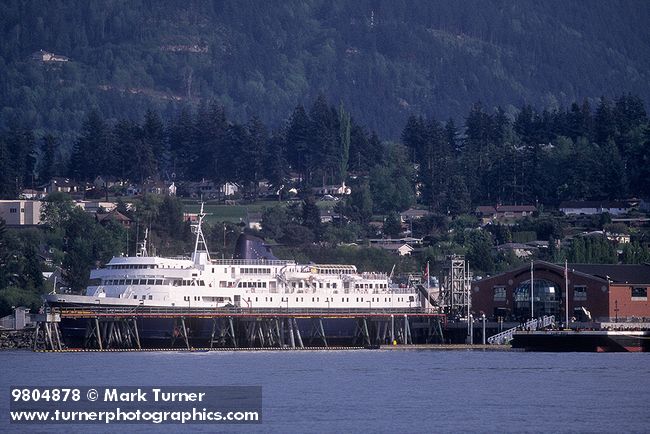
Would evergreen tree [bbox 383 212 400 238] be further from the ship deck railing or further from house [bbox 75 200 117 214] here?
the ship deck railing

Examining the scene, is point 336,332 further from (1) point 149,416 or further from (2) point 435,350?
(1) point 149,416

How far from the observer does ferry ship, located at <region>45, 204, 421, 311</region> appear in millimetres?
99938

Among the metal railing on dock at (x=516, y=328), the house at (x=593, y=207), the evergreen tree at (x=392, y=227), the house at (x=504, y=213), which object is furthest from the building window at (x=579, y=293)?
the house at (x=504, y=213)

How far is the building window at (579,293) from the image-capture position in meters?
106

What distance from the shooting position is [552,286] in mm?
107875

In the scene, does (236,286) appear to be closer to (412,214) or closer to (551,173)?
(412,214)

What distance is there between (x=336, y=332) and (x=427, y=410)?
1541 inches

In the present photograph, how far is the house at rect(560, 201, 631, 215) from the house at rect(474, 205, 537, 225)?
4123mm

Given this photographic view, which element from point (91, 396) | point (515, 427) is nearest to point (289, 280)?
point (91, 396)

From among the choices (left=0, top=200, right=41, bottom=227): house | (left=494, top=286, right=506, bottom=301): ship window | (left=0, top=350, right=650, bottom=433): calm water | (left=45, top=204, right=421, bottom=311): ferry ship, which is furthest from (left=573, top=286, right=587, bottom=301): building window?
(left=0, top=200, right=41, bottom=227): house

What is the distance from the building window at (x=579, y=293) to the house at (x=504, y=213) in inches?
2933

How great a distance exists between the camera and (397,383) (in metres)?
76.1

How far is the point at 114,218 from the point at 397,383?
9168 centimetres

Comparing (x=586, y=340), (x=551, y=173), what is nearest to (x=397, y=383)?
(x=586, y=340)
